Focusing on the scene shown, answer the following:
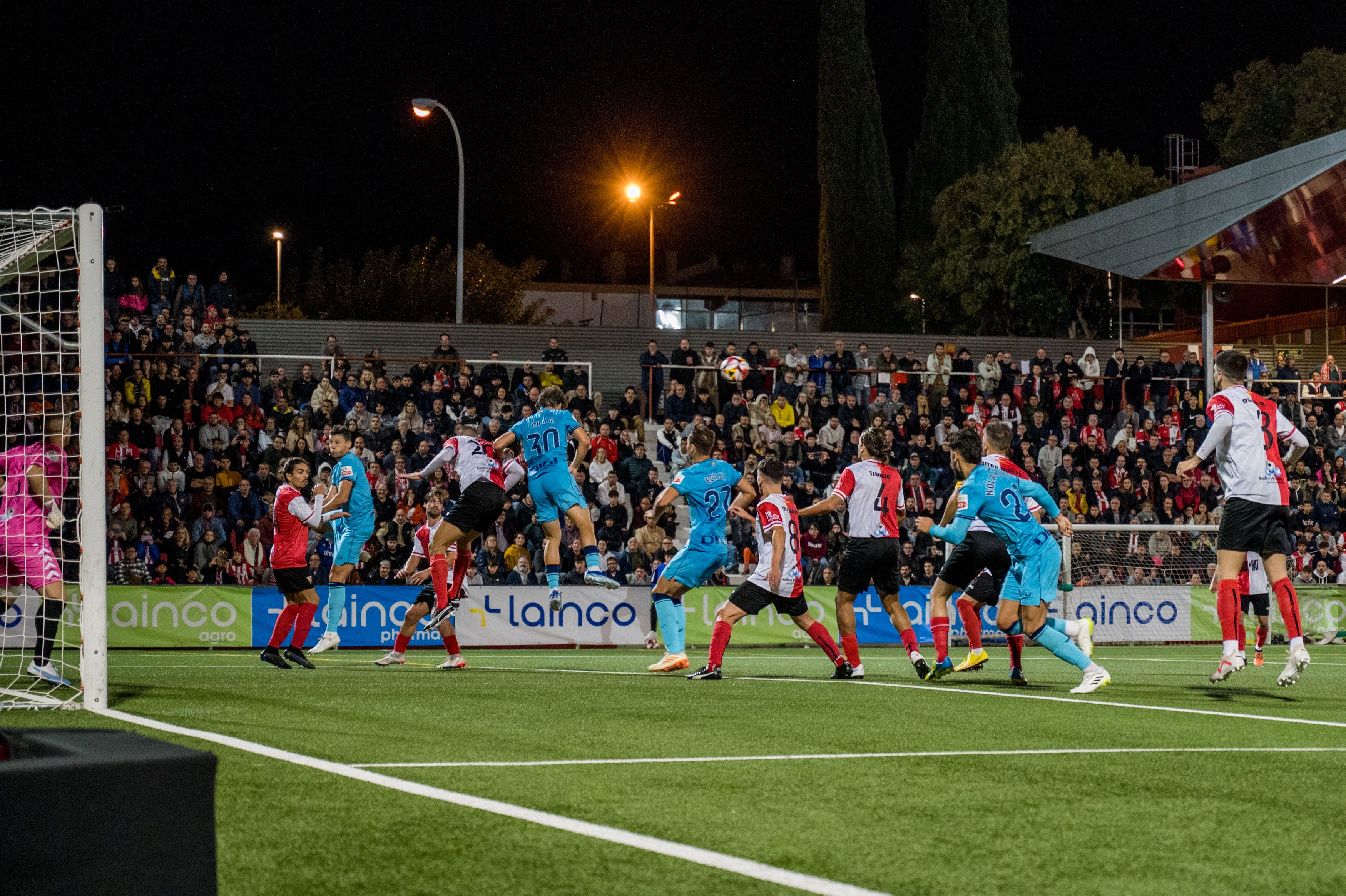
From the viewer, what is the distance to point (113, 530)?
19938 millimetres

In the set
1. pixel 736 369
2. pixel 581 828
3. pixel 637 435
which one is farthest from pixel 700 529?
pixel 736 369

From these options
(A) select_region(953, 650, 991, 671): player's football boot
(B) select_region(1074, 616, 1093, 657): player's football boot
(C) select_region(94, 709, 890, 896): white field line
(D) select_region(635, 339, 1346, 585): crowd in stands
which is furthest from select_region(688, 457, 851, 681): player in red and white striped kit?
(D) select_region(635, 339, 1346, 585): crowd in stands

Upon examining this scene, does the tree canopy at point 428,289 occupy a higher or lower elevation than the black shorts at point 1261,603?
higher

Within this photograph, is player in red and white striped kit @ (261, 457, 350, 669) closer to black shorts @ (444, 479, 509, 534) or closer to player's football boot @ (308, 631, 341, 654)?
player's football boot @ (308, 631, 341, 654)

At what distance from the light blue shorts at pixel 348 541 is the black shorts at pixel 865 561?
481 centimetres

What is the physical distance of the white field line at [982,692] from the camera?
24.7ft

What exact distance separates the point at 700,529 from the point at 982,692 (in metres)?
3.34

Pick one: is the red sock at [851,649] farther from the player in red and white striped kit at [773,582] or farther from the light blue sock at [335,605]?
the light blue sock at [335,605]

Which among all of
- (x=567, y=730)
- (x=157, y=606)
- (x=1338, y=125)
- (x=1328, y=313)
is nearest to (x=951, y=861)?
(x=567, y=730)

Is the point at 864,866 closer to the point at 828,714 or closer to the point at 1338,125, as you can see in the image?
the point at 828,714

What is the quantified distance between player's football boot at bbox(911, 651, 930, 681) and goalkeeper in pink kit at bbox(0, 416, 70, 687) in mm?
6571

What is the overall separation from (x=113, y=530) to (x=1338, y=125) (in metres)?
40.6

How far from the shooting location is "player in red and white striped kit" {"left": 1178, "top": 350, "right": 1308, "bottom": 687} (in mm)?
9312

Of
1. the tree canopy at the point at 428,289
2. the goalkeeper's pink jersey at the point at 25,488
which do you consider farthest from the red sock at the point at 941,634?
the tree canopy at the point at 428,289
